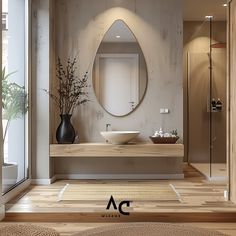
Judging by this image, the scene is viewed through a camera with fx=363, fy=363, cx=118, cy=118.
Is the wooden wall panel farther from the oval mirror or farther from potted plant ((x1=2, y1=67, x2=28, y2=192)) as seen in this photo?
potted plant ((x1=2, y1=67, x2=28, y2=192))

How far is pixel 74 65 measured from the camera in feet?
18.1

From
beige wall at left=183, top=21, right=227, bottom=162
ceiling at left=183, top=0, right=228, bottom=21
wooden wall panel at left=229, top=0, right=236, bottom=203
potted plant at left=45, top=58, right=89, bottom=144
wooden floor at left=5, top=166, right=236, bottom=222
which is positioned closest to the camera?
wooden floor at left=5, top=166, right=236, bottom=222

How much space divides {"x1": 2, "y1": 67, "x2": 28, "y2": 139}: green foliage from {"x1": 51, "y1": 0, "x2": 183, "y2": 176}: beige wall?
950 mm

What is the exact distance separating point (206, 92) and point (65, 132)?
311 centimetres

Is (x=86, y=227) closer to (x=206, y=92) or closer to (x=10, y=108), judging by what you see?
(x=10, y=108)

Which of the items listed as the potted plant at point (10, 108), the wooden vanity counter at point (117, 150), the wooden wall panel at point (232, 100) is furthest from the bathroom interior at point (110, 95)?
the wooden wall panel at point (232, 100)

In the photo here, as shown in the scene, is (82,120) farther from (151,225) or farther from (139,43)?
→ (151,225)

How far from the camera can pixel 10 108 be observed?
4.34 metres

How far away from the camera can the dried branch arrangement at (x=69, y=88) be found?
544 centimetres

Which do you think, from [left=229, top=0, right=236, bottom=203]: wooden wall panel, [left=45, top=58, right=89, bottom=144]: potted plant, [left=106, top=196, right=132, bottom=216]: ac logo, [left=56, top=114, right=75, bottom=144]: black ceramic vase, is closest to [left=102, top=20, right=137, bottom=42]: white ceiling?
[left=45, top=58, right=89, bottom=144]: potted plant

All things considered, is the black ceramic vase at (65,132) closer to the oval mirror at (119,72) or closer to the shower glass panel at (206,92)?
the oval mirror at (119,72)

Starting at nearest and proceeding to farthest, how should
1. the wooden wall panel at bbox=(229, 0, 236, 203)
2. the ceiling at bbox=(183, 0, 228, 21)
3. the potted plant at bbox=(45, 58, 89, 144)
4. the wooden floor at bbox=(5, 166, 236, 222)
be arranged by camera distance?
the wooden floor at bbox=(5, 166, 236, 222) → the wooden wall panel at bbox=(229, 0, 236, 203) → the potted plant at bbox=(45, 58, 89, 144) → the ceiling at bbox=(183, 0, 228, 21)

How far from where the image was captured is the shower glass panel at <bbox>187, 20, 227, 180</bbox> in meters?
6.66

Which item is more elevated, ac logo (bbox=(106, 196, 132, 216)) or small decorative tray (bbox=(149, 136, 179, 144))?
small decorative tray (bbox=(149, 136, 179, 144))
